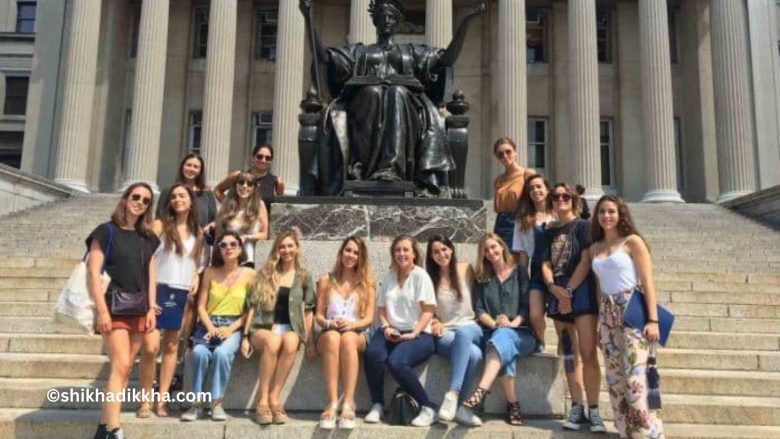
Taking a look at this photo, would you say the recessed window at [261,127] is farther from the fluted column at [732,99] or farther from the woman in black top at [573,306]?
the woman in black top at [573,306]

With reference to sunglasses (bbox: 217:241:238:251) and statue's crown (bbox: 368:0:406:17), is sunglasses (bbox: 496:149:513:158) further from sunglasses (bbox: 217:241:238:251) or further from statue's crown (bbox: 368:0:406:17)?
statue's crown (bbox: 368:0:406:17)

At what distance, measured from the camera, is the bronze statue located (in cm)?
707

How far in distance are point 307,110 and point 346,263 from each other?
2659 millimetres

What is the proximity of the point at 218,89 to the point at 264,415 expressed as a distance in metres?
22.7

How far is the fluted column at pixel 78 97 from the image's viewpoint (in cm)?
2542

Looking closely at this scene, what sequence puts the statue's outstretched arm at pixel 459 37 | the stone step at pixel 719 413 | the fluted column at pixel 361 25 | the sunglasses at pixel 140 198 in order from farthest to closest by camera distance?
1. the fluted column at pixel 361 25
2. the statue's outstretched arm at pixel 459 37
3. the stone step at pixel 719 413
4. the sunglasses at pixel 140 198

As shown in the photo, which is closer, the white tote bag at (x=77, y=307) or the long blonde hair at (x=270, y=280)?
the white tote bag at (x=77, y=307)

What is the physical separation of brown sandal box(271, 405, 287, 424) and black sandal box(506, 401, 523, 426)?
1.63 m

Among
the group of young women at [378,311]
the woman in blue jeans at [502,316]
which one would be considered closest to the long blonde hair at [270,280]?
the group of young women at [378,311]

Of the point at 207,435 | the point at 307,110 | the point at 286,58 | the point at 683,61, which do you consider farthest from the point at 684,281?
the point at 683,61

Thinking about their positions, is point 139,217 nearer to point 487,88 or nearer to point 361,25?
point 361,25

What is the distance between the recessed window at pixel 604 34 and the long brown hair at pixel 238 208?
1062 inches

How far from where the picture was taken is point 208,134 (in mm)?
25281

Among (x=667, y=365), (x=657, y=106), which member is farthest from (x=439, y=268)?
(x=657, y=106)
